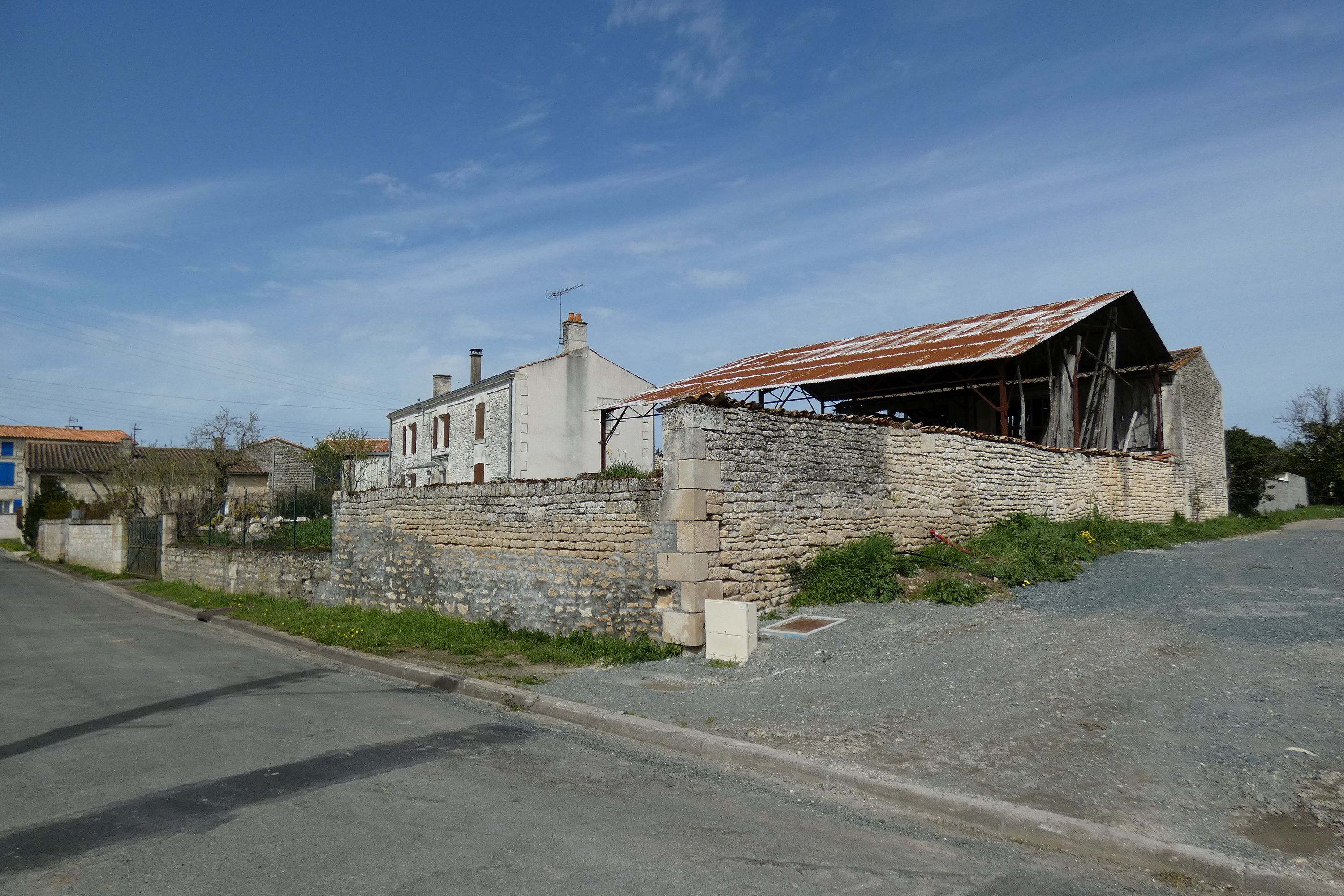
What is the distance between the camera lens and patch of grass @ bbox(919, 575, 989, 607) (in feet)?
32.1

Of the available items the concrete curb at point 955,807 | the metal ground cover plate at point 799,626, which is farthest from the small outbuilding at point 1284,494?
the concrete curb at point 955,807

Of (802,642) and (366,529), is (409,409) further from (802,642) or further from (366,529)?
(802,642)

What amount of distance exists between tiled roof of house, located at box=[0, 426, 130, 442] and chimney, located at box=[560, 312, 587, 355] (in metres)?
40.6

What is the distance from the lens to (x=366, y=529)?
47.1 feet

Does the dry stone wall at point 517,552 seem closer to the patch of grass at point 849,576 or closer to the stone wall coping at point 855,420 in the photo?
the stone wall coping at point 855,420

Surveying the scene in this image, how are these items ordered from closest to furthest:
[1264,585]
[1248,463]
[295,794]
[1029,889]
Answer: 1. [1029,889]
2. [295,794]
3. [1264,585]
4. [1248,463]

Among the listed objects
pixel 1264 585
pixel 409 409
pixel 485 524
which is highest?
pixel 409 409

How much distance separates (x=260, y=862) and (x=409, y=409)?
3650 cm

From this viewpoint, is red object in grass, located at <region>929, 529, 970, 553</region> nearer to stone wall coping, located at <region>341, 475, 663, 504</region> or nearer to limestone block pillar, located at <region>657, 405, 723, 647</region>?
limestone block pillar, located at <region>657, 405, 723, 647</region>

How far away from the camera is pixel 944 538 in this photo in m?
12.4

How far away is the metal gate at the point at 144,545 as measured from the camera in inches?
902

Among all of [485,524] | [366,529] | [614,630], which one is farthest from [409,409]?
[614,630]

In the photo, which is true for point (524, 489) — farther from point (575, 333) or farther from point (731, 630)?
point (575, 333)

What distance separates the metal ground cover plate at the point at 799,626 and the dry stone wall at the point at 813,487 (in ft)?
1.61
